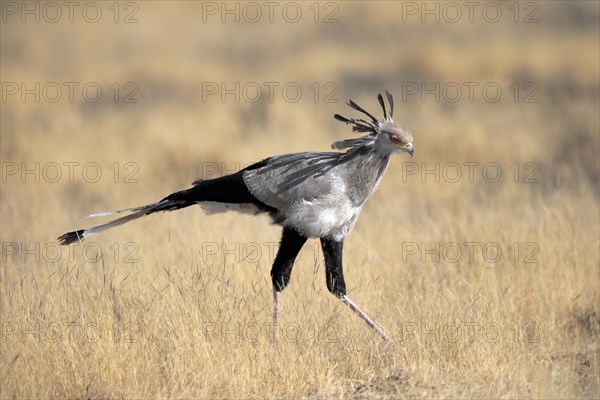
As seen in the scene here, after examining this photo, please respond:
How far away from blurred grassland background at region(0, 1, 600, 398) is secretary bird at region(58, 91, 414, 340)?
0.38 metres

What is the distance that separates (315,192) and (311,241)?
2.19 meters

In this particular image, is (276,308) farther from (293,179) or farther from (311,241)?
(311,241)

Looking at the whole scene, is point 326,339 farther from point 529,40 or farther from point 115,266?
point 529,40

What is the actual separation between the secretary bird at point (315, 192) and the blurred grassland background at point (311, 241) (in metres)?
0.38

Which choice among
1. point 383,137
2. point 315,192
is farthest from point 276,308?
point 383,137

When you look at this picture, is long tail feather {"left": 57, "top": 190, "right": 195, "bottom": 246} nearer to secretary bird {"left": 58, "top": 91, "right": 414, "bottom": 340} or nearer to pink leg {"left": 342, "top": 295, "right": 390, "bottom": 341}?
secretary bird {"left": 58, "top": 91, "right": 414, "bottom": 340}

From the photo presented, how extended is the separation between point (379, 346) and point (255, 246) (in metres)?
2.15

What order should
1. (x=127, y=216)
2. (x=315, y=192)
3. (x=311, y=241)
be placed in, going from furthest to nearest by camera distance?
(x=311, y=241) < (x=127, y=216) < (x=315, y=192)

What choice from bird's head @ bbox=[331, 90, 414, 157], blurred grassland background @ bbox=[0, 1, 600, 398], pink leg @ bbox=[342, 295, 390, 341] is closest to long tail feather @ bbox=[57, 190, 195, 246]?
blurred grassland background @ bbox=[0, 1, 600, 398]

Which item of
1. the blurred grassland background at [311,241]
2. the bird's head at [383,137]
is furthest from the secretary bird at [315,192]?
the blurred grassland background at [311,241]

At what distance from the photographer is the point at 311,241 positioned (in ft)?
23.9

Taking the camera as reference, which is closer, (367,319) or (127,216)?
(367,319)

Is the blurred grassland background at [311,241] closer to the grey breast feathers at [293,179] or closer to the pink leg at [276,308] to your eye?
the pink leg at [276,308]

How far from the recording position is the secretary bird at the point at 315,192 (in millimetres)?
5141
